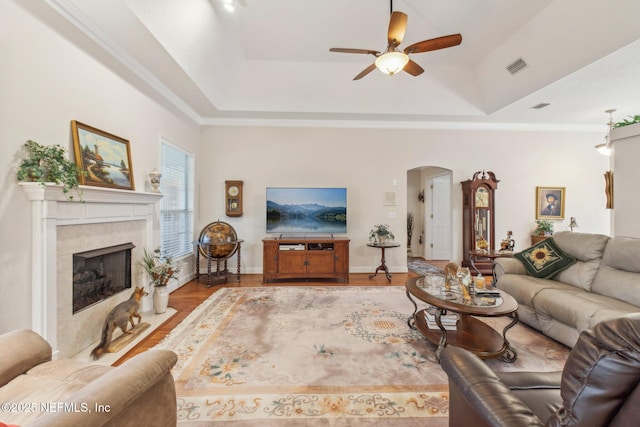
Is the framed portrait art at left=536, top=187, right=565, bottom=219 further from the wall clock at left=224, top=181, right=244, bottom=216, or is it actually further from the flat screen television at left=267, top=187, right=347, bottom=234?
the wall clock at left=224, top=181, right=244, bottom=216

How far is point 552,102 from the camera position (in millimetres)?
4055

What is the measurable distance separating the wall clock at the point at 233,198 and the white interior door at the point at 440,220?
15.6 ft

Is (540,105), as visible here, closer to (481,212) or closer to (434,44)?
(481,212)

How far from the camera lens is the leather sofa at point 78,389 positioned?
80 centimetres

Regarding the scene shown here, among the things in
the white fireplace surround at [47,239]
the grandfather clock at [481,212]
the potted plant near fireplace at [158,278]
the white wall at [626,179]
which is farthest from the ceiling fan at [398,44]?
the potted plant near fireplace at [158,278]

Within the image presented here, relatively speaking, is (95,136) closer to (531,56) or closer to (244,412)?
(244,412)

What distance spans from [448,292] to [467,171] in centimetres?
371

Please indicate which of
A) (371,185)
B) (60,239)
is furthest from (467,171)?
(60,239)

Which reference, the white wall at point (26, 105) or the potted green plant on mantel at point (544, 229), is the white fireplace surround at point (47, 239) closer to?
the white wall at point (26, 105)

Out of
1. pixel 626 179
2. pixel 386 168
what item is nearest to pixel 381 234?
pixel 386 168

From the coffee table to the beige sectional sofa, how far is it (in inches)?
21.5

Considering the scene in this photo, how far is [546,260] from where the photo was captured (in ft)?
9.68

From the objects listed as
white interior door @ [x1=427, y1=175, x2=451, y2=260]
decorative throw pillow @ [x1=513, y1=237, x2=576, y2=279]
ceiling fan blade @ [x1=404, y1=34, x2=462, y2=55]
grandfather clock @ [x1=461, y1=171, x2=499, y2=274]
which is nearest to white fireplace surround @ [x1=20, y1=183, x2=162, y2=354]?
ceiling fan blade @ [x1=404, y1=34, x2=462, y2=55]

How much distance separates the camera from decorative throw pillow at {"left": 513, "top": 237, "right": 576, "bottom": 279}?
286 cm
